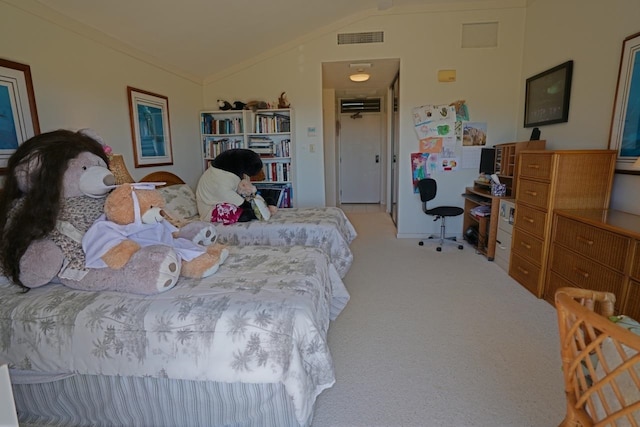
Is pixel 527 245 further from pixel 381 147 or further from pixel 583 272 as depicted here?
pixel 381 147

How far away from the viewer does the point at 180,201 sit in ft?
10.5

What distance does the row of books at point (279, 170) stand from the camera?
15.0 feet

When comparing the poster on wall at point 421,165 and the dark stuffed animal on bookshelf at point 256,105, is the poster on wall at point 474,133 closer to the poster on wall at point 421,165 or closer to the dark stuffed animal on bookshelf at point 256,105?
the poster on wall at point 421,165

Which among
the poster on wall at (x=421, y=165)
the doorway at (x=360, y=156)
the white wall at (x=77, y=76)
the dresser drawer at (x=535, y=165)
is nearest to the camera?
the white wall at (x=77, y=76)

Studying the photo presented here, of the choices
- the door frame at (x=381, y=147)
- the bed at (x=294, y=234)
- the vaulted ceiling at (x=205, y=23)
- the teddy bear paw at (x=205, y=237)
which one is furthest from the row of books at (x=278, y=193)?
the door frame at (x=381, y=147)

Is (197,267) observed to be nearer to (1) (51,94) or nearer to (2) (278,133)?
(1) (51,94)

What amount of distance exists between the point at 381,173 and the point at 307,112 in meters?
3.32

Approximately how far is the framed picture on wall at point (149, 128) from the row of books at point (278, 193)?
1.25 meters

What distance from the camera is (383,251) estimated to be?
3963mm

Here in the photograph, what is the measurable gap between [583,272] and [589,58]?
186 cm

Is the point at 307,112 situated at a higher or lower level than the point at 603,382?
higher

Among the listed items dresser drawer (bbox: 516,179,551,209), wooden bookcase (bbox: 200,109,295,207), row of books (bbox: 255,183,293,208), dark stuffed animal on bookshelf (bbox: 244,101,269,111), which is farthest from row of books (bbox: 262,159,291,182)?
dresser drawer (bbox: 516,179,551,209)

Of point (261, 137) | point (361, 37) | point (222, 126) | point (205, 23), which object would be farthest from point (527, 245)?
point (222, 126)

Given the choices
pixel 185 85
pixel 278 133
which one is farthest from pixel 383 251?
pixel 185 85
